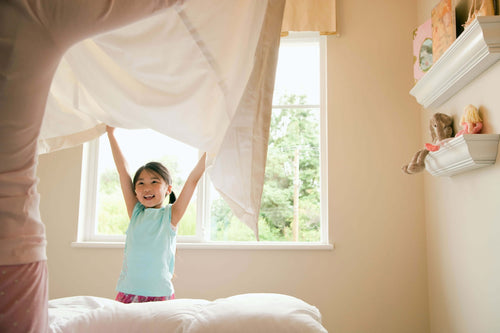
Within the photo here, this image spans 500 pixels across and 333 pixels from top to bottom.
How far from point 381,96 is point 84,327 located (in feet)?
8.21

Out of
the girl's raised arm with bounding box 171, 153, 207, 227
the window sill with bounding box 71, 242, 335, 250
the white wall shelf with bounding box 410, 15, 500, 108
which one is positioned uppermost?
the white wall shelf with bounding box 410, 15, 500, 108

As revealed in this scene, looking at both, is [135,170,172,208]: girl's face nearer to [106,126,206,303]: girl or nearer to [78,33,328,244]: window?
[106,126,206,303]: girl

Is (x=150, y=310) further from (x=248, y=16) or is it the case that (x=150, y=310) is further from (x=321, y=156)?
(x=321, y=156)

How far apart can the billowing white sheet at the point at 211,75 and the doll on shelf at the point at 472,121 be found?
129cm

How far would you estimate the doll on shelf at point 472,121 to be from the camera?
1.91 meters

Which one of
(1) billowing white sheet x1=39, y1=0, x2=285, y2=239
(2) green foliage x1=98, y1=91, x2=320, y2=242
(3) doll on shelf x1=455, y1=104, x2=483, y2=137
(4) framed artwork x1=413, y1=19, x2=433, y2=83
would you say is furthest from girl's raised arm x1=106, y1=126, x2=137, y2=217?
(4) framed artwork x1=413, y1=19, x2=433, y2=83

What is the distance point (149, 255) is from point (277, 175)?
136 centimetres

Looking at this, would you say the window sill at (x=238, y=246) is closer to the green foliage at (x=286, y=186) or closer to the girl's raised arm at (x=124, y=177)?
the green foliage at (x=286, y=186)

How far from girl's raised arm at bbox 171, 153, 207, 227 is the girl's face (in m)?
0.14

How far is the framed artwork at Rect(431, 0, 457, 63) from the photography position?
2072 mm

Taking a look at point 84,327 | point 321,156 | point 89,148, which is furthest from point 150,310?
point 89,148

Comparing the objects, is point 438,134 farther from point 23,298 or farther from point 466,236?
point 23,298

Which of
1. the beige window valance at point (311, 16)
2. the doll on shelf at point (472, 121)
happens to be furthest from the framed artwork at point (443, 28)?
the beige window valance at point (311, 16)

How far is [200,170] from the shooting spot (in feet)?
6.29
